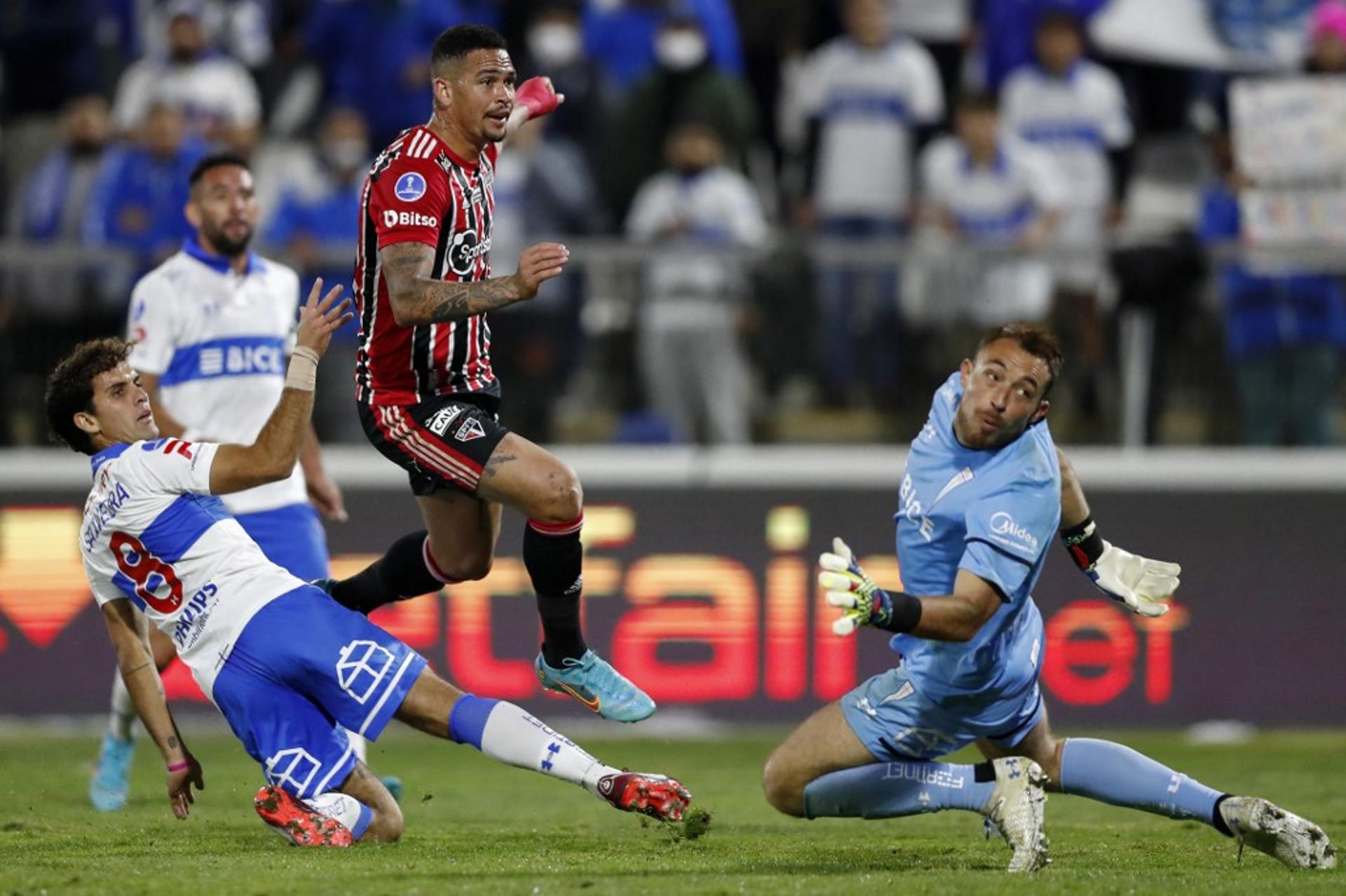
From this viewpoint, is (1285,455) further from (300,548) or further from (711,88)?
(300,548)

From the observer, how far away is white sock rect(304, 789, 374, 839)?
23.3 feet

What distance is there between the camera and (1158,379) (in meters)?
11.8

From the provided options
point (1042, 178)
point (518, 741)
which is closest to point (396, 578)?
point (518, 741)

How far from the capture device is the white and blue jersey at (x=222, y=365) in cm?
899

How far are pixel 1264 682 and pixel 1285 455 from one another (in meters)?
1.38

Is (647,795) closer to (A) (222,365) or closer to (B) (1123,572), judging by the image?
(B) (1123,572)

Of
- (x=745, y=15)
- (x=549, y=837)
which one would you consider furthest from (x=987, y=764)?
(x=745, y=15)

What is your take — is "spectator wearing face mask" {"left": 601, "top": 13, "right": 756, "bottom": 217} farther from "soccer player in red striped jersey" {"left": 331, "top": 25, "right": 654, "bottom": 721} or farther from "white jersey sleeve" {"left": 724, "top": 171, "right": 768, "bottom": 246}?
"soccer player in red striped jersey" {"left": 331, "top": 25, "right": 654, "bottom": 721}

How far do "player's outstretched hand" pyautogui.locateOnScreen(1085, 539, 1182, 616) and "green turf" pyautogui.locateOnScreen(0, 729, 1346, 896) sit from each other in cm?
91

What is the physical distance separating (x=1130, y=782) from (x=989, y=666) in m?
0.65

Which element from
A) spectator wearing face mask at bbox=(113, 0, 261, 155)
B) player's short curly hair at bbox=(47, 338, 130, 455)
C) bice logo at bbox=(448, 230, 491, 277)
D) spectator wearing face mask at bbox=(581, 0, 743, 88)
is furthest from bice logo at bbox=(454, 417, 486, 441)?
spectator wearing face mask at bbox=(581, 0, 743, 88)

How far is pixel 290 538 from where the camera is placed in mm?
9000

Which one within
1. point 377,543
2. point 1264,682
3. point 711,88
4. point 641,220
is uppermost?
point 711,88

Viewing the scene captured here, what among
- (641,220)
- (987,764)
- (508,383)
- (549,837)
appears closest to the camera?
(987,764)
